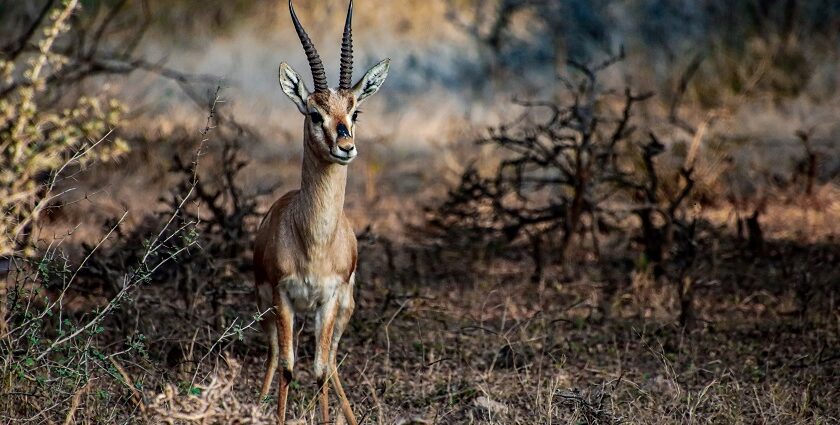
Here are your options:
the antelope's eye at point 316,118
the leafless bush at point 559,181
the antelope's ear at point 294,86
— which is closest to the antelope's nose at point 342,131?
the antelope's eye at point 316,118

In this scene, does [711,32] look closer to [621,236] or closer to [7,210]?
[621,236]

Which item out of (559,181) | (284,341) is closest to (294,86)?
(284,341)

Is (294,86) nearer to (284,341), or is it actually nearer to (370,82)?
(370,82)

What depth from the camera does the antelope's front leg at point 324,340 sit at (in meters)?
5.53

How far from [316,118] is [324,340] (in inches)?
43.2

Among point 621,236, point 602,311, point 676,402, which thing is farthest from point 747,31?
point 676,402

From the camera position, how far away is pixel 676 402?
5219mm

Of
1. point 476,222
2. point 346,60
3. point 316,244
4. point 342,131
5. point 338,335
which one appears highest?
point 346,60

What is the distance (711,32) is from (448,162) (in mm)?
Answer: 4895

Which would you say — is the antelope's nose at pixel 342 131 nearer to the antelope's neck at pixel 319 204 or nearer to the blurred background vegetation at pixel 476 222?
the antelope's neck at pixel 319 204

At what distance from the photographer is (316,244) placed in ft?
17.8

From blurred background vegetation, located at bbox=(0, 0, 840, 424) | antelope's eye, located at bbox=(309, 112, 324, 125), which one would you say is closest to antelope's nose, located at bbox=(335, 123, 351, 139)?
antelope's eye, located at bbox=(309, 112, 324, 125)

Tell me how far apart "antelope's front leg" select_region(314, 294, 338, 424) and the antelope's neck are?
31cm

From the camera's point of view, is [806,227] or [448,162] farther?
[448,162]
